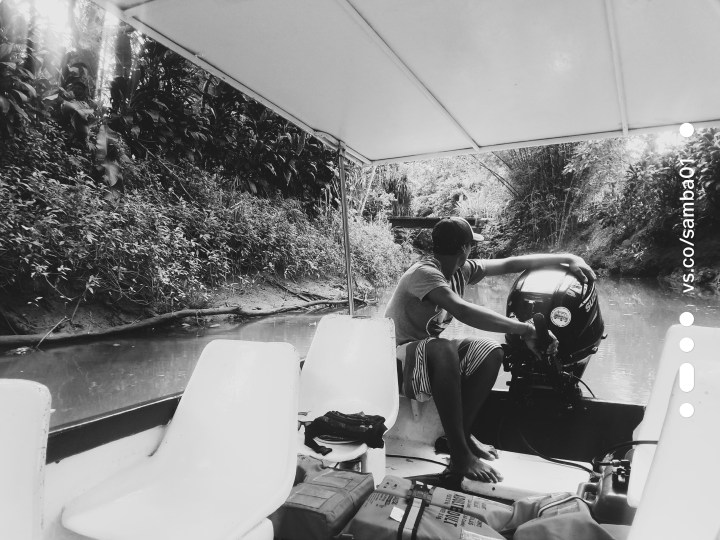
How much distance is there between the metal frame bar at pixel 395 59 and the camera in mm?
1418

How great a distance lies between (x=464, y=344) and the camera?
217cm

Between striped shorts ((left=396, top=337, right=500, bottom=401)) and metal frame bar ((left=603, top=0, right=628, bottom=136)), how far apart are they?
1.08 meters

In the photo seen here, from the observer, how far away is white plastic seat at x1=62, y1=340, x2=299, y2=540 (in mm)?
1069

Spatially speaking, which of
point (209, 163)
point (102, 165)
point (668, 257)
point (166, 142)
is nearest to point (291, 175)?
point (209, 163)

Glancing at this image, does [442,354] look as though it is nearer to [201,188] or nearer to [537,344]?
[537,344]

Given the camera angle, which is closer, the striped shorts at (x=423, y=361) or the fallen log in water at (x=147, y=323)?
the striped shorts at (x=423, y=361)

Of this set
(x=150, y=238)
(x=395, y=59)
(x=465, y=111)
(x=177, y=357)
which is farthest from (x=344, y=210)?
(x=150, y=238)

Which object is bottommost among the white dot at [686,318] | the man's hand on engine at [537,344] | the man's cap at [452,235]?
the man's hand on engine at [537,344]

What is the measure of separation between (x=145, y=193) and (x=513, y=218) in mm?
7623

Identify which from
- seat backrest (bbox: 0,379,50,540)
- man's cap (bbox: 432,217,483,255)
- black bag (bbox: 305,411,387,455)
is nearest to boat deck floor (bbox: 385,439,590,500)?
black bag (bbox: 305,411,387,455)

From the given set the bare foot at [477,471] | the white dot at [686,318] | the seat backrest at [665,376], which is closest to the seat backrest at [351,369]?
A: the bare foot at [477,471]

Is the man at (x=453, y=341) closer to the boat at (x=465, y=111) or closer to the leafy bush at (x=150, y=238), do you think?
the boat at (x=465, y=111)

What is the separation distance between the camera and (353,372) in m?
2.00

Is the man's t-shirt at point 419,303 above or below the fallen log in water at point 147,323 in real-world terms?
above
